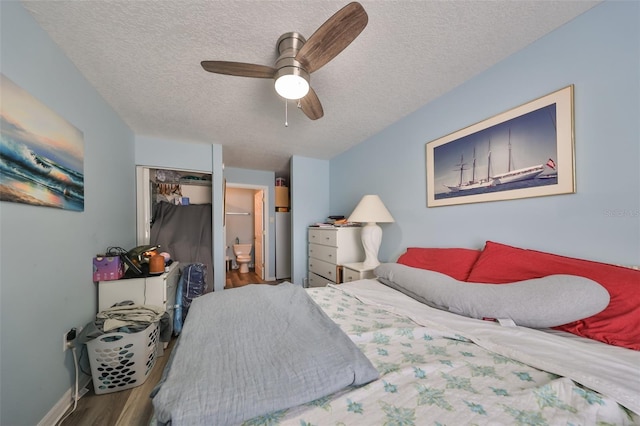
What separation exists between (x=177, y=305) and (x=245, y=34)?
8.31 ft

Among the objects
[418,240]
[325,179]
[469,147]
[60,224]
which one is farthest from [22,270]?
[325,179]

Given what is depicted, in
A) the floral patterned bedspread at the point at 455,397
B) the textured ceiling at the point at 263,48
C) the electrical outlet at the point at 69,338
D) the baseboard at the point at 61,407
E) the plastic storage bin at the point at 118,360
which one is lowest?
the baseboard at the point at 61,407

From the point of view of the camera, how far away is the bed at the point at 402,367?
58cm

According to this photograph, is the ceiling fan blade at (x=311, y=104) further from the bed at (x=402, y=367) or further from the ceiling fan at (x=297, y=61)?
the bed at (x=402, y=367)

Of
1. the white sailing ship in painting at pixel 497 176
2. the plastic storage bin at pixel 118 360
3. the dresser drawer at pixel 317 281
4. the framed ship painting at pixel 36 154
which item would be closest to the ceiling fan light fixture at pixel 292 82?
the framed ship painting at pixel 36 154

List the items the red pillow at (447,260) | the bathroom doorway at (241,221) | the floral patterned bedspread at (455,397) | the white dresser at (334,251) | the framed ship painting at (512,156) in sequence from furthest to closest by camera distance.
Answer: the bathroom doorway at (241,221)
the white dresser at (334,251)
the red pillow at (447,260)
the framed ship painting at (512,156)
the floral patterned bedspread at (455,397)

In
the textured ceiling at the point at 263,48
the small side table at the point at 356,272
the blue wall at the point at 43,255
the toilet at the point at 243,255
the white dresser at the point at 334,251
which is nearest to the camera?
the blue wall at the point at 43,255

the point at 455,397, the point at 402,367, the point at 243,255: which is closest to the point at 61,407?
the point at 402,367

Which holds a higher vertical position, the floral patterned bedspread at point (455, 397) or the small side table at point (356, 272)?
the floral patterned bedspread at point (455, 397)

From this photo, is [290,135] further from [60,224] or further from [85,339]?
[85,339]

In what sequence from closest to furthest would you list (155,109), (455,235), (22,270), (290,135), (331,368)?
(331,368) → (22,270) → (455,235) → (155,109) → (290,135)

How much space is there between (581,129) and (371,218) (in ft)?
4.88

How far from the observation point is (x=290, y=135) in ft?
8.92

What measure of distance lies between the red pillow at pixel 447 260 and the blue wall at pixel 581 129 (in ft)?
0.52
